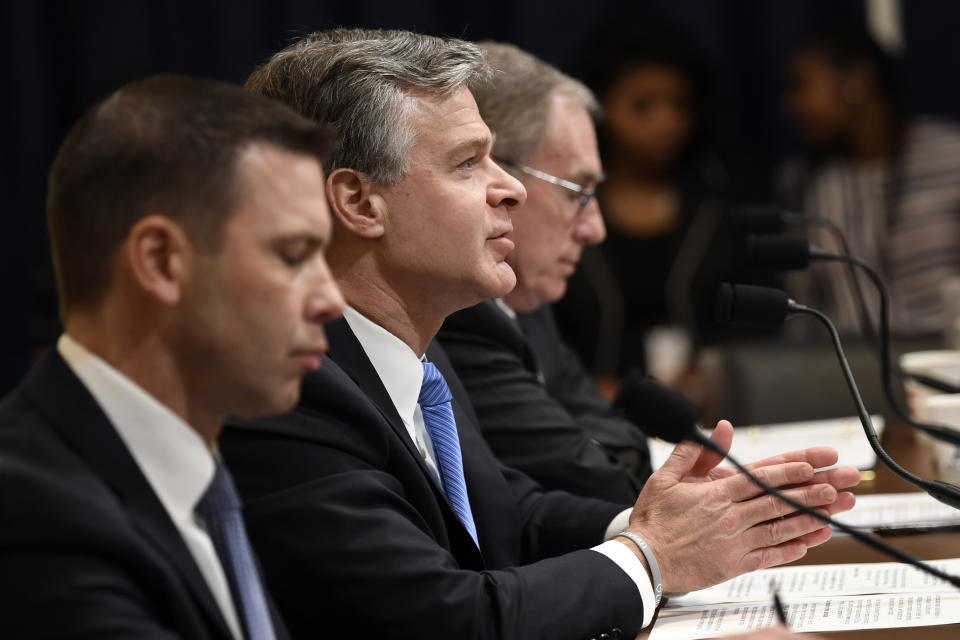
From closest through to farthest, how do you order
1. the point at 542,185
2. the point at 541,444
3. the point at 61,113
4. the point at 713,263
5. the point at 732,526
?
the point at 732,526 < the point at 541,444 < the point at 542,185 < the point at 713,263 < the point at 61,113

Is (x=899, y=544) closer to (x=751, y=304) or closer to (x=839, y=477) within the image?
(x=839, y=477)

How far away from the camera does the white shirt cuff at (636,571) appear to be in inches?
53.0

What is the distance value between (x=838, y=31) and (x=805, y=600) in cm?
296

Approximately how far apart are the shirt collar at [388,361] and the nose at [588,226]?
86cm

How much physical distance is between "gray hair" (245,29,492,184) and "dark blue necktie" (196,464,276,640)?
562 millimetres

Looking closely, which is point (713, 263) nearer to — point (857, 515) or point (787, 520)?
point (857, 515)

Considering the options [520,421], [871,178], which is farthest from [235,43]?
[520,421]

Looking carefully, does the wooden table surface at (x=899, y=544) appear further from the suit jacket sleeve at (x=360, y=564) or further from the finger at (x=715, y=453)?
the finger at (x=715, y=453)

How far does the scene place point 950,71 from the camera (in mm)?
4289

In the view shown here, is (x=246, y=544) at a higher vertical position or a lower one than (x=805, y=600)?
higher

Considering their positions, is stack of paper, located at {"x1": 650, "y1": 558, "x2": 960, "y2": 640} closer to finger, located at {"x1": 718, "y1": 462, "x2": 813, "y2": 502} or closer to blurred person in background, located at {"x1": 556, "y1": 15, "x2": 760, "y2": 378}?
finger, located at {"x1": 718, "y1": 462, "x2": 813, "y2": 502}

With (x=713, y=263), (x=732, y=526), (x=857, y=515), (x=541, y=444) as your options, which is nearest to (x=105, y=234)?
(x=732, y=526)

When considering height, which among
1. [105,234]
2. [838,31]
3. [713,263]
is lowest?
[713,263]

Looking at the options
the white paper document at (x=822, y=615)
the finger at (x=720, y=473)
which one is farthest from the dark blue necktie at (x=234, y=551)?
the finger at (x=720, y=473)
